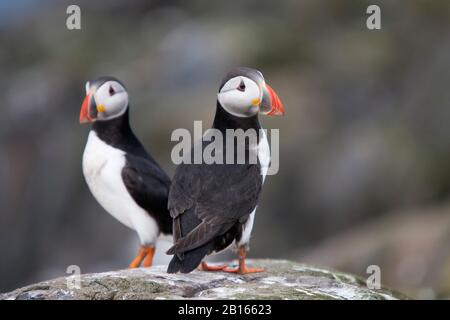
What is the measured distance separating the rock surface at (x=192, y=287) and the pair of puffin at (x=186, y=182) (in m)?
0.15

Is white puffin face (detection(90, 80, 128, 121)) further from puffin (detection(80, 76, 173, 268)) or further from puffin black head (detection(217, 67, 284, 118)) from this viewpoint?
puffin black head (detection(217, 67, 284, 118))

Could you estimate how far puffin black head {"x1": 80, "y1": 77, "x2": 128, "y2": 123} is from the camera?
21.5ft

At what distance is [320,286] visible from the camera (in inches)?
218

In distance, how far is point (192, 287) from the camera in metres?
5.27

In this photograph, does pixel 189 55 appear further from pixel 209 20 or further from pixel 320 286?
pixel 320 286

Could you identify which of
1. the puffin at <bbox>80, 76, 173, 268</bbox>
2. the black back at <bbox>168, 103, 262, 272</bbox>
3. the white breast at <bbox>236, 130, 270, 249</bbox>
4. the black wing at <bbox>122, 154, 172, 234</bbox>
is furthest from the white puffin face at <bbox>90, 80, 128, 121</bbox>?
the white breast at <bbox>236, 130, 270, 249</bbox>

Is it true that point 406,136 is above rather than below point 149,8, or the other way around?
below

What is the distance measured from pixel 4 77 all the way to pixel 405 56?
9.91 meters

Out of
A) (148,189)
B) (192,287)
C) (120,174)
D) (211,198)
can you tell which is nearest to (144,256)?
(148,189)

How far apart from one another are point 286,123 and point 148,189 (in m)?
7.49

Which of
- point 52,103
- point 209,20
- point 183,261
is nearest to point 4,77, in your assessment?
point 52,103
